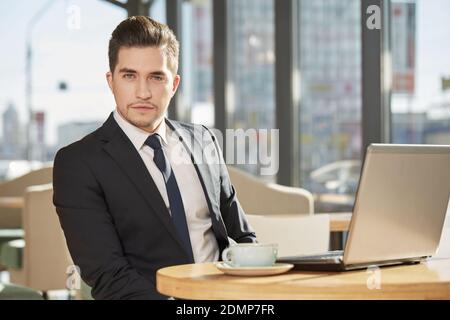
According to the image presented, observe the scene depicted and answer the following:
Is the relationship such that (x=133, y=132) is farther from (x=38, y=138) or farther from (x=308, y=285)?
(x=38, y=138)

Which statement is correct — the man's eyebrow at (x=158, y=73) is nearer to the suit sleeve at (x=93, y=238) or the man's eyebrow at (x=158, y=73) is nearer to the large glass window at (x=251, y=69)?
the suit sleeve at (x=93, y=238)

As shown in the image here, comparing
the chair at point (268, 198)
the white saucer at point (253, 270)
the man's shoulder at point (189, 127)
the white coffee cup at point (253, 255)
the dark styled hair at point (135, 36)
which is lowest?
the chair at point (268, 198)

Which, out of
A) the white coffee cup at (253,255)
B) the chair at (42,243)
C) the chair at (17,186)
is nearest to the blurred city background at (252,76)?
the chair at (42,243)

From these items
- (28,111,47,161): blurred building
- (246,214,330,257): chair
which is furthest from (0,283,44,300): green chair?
(28,111,47,161): blurred building

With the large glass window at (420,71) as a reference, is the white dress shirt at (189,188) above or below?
below

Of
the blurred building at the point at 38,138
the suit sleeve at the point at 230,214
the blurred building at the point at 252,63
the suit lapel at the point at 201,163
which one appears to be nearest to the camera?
the suit lapel at the point at 201,163

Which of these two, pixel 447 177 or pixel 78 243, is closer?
pixel 447 177

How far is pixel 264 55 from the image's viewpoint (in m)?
5.82

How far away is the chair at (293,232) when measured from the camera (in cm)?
346

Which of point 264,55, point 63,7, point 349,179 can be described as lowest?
point 349,179

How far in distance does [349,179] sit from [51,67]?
3.88 m

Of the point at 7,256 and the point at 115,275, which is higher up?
the point at 115,275
